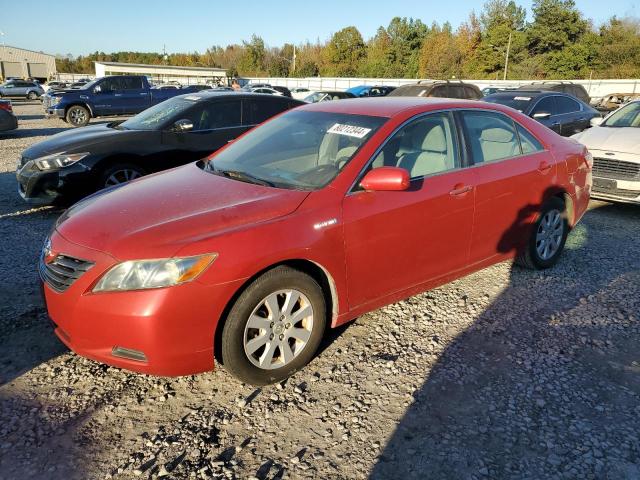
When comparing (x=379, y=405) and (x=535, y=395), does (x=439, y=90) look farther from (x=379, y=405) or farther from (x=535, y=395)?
(x=379, y=405)

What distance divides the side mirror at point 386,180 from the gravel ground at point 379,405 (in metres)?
1.12

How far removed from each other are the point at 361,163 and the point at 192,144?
4.04 meters

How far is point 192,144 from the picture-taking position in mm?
6684

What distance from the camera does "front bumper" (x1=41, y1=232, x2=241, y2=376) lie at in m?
2.53

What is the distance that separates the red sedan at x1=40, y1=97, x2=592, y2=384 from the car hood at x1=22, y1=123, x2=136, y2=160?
2794 mm

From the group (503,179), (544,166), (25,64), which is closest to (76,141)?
(503,179)

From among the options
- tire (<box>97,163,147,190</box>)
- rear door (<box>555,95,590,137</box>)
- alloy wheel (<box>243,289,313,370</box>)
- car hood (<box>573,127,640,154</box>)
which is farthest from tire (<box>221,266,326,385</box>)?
rear door (<box>555,95,590,137</box>)

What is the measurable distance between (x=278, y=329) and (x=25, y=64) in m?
88.8

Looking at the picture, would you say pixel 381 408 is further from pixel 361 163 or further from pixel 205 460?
pixel 361 163

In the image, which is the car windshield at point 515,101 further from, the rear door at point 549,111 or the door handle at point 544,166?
the door handle at point 544,166

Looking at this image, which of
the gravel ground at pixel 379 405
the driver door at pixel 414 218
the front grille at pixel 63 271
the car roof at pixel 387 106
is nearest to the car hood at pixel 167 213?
the front grille at pixel 63 271

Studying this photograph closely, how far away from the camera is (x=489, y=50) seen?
58594 millimetres

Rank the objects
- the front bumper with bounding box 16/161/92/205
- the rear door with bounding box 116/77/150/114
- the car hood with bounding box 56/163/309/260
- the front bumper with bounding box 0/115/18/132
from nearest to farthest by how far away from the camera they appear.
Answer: the car hood with bounding box 56/163/309/260
the front bumper with bounding box 16/161/92/205
the front bumper with bounding box 0/115/18/132
the rear door with bounding box 116/77/150/114

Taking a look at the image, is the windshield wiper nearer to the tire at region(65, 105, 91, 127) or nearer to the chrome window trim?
the chrome window trim
